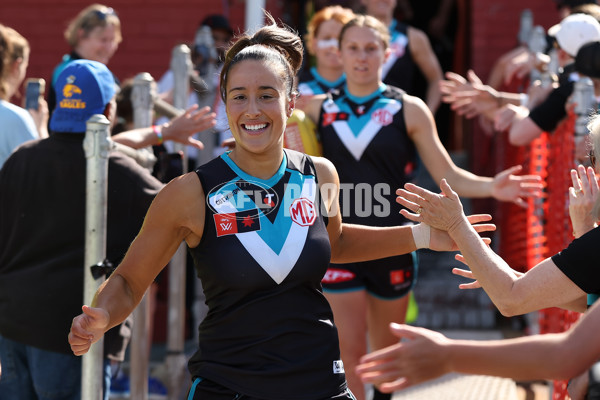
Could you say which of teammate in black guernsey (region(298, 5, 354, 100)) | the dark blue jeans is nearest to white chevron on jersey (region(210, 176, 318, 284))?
the dark blue jeans

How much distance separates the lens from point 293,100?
11.8ft

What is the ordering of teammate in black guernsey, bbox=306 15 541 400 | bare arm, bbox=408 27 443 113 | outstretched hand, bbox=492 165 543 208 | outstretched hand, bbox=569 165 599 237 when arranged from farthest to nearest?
bare arm, bbox=408 27 443 113, teammate in black guernsey, bbox=306 15 541 400, outstretched hand, bbox=492 165 543 208, outstretched hand, bbox=569 165 599 237

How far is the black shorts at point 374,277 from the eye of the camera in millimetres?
5285

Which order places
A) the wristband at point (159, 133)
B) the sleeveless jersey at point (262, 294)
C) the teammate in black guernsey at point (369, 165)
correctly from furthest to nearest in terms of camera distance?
the teammate in black guernsey at point (369, 165), the wristband at point (159, 133), the sleeveless jersey at point (262, 294)

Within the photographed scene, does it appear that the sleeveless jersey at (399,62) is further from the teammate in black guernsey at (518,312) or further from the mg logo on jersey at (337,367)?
the mg logo on jersey at (337,367)

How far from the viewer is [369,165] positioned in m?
5.30

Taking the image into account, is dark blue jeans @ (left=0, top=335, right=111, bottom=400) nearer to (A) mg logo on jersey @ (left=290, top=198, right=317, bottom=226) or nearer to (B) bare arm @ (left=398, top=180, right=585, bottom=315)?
(A) mg logo on jersey @ (left=290, top=198, right=317, bottom=226)

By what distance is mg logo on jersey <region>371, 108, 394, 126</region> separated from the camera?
17.4 feet

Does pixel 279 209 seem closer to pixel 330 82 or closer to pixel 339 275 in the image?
pixel 339 275

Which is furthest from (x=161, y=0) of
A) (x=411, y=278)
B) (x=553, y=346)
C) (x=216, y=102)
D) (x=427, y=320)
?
(x=553, y=346)

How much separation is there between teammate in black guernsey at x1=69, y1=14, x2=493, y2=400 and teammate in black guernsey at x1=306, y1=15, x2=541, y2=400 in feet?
6.26

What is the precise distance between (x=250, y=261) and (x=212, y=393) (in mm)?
487

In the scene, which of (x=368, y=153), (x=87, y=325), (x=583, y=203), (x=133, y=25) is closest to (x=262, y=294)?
(x=87, y=325)

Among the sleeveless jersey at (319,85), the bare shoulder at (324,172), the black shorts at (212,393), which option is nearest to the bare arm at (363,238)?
the bare shoulder at (324,172)
